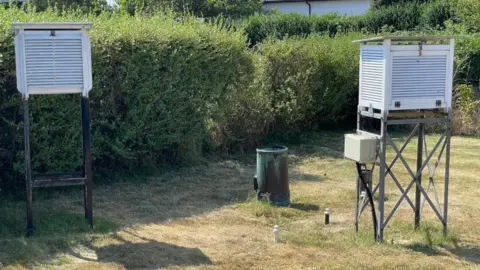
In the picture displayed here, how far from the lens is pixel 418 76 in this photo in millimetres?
6719

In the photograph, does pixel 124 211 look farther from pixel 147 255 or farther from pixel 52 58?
pixel 52 58

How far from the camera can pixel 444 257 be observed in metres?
6.54

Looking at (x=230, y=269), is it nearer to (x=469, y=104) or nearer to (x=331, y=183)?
(x=331, y=183)

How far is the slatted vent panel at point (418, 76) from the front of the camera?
6.65 meters

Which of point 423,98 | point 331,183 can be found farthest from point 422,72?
point 331,183

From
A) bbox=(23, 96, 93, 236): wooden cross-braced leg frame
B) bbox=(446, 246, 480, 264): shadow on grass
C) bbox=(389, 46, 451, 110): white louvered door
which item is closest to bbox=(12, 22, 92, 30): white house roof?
bbox=(23, 96, 93, 236): wooden cross-braced leg frame

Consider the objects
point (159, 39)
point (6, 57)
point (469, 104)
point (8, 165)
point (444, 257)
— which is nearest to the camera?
point (444, 257)

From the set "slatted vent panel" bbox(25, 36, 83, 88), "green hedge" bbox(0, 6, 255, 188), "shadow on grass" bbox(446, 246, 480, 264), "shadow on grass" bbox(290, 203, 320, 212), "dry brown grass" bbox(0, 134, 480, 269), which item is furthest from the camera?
"shadow on grass" bbox(290, 203, 320, 212)

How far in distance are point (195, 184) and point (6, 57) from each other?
3.65 metres

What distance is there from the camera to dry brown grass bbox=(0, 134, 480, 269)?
6281 mm

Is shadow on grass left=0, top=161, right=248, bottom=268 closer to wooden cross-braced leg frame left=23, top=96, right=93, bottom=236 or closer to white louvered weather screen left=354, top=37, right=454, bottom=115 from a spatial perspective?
wooden cross-braced leg frame left=23, top=96, right=93, bottom=236

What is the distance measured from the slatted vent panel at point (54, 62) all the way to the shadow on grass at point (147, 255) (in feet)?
6.14

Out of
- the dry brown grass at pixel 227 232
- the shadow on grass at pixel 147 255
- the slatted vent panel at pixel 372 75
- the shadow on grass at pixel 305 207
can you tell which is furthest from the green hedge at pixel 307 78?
the shadow on grass at pixel 147 255

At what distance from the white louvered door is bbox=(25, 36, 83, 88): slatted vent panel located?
3511 mm
